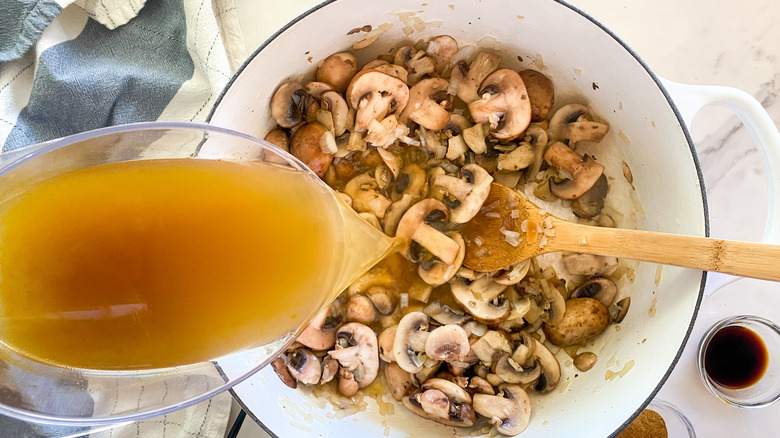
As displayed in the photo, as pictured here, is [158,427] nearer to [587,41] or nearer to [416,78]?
[416,78]

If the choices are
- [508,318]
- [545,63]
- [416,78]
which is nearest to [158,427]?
[508,318]

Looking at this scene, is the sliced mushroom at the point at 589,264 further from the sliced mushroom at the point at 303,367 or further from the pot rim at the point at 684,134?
the sliced mushroom at the point at 303,367

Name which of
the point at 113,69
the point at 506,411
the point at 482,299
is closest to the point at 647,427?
the point at 506,411

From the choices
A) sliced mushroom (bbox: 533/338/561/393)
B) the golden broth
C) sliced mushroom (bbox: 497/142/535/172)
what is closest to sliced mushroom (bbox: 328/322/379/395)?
the golden broth

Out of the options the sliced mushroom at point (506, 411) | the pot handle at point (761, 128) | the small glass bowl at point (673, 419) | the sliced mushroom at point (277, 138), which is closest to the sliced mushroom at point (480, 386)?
the sliced mushroom at point (506, 411)

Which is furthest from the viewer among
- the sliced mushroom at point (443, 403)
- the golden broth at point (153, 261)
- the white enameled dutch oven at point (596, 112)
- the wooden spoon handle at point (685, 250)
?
the sliced mushroom at point (443, 403)

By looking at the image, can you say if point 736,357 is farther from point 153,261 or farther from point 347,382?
point 153,261

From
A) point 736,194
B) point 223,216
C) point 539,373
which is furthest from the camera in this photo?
point 736,194
